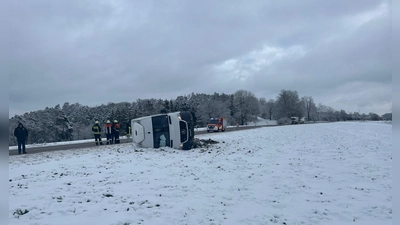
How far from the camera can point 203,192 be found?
745 cm

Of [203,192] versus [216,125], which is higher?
[216,125]

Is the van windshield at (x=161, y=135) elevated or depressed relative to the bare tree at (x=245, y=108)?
depressed

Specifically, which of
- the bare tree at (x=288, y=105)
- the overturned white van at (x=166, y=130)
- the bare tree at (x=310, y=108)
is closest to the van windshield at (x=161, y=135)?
the overturned white van at (x=166, y=130)

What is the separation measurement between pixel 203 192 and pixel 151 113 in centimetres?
7012

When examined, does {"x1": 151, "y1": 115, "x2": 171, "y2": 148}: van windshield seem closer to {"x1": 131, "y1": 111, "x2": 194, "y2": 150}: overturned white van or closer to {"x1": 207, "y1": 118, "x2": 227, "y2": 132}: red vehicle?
{"x1": 131, "y1": 111, "x2": 194, "y2": 150}: overturned white van

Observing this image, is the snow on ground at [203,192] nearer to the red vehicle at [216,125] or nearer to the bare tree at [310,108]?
the red vehicle at [216,125]

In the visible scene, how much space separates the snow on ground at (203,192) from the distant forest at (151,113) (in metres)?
8.87

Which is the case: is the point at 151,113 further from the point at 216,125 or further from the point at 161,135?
the point at 161,135

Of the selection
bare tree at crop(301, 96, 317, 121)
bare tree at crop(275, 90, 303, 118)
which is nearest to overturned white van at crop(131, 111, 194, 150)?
bare tree at crop(275, 90, 303, 118)

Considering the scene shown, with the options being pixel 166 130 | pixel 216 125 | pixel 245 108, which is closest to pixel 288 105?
pixel 245 108

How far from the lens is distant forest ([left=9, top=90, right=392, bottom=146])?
58156mm

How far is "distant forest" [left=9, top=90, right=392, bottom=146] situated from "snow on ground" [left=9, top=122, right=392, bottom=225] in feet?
29.1

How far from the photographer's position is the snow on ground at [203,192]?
5598 mm

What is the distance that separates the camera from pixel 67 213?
573cm
